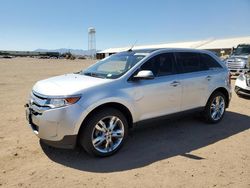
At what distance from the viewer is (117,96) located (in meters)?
4.57

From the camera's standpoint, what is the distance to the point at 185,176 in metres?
3.98

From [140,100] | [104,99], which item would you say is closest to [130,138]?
[140,100]

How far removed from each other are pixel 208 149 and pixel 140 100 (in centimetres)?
156

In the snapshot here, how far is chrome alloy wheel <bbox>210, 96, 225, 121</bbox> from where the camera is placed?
6.58 meters

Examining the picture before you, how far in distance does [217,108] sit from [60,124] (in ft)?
13.6

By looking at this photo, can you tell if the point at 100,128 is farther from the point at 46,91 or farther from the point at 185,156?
the point at 185,156

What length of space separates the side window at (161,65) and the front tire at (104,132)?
3.77 ft

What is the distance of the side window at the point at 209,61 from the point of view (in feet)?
21.1

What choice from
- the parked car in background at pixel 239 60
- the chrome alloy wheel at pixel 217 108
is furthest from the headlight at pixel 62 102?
the parked car in background at pixel 239 60

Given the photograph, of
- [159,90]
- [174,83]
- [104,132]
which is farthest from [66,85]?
[174,83]

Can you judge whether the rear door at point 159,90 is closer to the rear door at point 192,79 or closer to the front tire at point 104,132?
the rear door at point 192,79

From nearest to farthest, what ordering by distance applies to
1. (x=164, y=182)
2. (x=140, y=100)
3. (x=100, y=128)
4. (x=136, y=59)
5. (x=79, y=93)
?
(x=164, y=182), (x=79, y=93), (x=100, y=128), (x=140, y=100), (x=136, y=59)

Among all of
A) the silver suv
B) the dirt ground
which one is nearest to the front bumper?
the silver suv

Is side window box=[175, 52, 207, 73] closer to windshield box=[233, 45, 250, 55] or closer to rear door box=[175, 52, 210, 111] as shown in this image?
rear door box=[175, 52, 210, 111]
